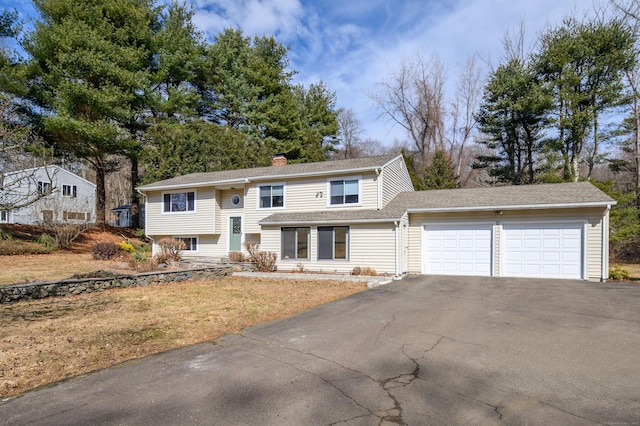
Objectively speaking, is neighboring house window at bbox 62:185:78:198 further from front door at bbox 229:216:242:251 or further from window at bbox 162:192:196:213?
front door at bbox 229:216:242:251

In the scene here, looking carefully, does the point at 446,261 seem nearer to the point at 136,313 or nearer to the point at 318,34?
the point at 136,313

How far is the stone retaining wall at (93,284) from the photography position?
28.8 ft

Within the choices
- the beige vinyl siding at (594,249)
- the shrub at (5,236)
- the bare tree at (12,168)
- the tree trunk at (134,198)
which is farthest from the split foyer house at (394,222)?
the tree trunk at (134,198)

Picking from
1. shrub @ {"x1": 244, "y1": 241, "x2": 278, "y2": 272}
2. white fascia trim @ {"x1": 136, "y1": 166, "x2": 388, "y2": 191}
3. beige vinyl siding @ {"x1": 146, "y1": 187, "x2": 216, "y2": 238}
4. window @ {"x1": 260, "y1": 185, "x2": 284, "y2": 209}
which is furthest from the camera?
beige vinyl siding @ {"x1": 146, "y1": 187, "x2": 216, "y2": 238}

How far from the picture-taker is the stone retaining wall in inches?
345

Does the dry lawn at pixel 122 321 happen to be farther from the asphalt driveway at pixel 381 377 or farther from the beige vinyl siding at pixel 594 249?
the beige vinyl siding at pixel 594 249

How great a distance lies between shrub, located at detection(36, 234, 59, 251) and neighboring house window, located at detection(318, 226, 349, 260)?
47.8 ft

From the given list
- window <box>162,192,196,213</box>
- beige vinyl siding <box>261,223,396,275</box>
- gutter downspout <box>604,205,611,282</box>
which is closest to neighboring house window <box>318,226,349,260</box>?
beige vinyl siding <box>261,223,396,275</box>

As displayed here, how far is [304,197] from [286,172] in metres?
1.76

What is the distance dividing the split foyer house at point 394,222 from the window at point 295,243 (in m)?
0.05

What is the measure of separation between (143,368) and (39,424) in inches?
57.5

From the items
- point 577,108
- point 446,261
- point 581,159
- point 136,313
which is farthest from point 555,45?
point 136,313

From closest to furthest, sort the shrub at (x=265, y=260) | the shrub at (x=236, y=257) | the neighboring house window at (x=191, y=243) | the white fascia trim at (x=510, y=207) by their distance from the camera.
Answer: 1. the white fascia trim at (x=510, y=207)
2. the shrub at (x=265, y=260)
3. the shrub at (x=236, y=257)
4. the neighboring house window at (x=191, y=243)

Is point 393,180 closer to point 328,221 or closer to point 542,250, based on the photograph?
point 328,221
